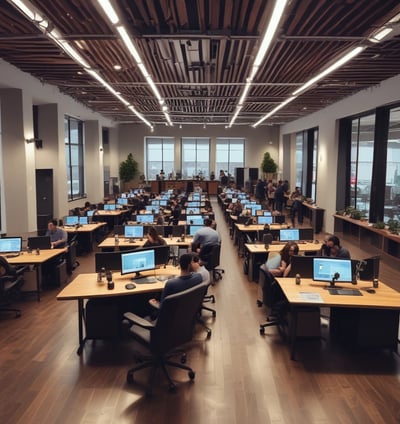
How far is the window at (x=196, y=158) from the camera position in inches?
1063

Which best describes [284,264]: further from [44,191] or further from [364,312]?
[44,191]

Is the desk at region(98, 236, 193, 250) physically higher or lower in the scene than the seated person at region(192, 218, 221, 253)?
lower

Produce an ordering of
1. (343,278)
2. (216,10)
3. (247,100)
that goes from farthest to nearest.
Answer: (247,100), (216,10), (343,278)

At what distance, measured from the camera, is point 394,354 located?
493 cm

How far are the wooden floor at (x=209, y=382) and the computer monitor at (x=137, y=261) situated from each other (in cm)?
94

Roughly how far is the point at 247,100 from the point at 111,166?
12.7m

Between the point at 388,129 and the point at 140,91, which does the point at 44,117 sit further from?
the point at 388,129

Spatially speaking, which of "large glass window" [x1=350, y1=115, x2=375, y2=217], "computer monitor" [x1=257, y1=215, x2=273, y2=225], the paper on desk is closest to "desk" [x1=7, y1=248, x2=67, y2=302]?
Answer: the paper on desk

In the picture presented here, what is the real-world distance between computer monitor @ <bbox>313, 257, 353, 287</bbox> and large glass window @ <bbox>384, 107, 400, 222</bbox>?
6.12m

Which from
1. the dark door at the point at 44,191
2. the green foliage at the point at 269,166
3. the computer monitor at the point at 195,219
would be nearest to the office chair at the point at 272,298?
the computer monitor at the point at 195,219

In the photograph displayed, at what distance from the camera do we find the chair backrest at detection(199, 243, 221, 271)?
24.0ft

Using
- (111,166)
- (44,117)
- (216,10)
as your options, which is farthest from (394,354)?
(111,166)

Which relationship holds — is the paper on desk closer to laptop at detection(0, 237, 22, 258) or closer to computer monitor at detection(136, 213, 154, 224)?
laptop at detection(0, 237, 22, 258)

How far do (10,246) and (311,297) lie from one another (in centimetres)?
526
